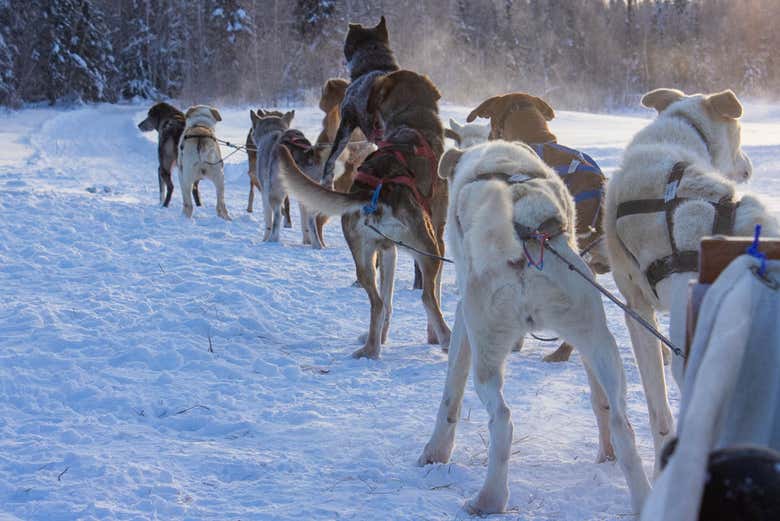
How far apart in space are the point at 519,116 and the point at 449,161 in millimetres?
2091

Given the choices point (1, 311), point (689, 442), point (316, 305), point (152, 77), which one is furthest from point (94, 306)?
point (152, 77)

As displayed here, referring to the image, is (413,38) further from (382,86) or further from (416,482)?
(416,482)

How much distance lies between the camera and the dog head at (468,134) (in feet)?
20.1

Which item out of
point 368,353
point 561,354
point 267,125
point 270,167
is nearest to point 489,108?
point 561,354

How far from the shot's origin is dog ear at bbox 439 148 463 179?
3801 mm

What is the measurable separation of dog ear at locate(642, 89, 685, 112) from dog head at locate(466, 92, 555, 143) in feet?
5.40

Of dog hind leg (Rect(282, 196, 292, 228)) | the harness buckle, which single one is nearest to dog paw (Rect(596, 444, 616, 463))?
the harness buckle

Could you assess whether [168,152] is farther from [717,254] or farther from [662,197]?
[717,254]

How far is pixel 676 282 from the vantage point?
8.93ft

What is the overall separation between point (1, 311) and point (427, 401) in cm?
329

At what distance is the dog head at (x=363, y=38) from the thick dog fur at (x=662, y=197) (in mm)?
3688

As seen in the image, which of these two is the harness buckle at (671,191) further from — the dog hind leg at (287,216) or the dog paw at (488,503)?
the dog hind leg at (287,216)

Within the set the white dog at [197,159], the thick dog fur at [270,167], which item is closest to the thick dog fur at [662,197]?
the thick dog fur at [270,167]

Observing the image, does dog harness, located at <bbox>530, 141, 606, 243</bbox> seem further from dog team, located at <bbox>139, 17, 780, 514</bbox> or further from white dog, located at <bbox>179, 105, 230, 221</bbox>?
white dog, located at <bbox>179, 105, 230, 221</bbox>
